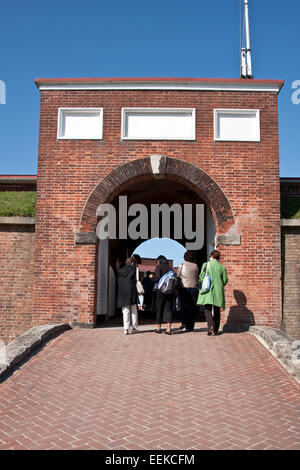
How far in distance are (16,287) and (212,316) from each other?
15.2 feet

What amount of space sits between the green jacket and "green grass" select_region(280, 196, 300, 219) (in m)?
2.56

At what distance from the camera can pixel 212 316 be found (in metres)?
9.35

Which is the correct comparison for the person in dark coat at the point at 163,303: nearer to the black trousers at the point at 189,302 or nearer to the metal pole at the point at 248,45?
the black trousers at the point at 189,302

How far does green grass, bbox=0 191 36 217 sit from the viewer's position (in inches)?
440

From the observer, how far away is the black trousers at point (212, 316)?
922 centimetres

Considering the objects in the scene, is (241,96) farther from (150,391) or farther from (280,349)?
(150,391)

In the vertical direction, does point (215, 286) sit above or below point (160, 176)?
below

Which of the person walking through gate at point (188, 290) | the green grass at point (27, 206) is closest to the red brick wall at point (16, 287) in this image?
the green grass at point (27, 206)

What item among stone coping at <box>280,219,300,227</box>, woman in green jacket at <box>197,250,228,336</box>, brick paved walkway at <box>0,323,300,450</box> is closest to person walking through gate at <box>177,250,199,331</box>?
woman in green jacket at <box>197,250,228,336</box>

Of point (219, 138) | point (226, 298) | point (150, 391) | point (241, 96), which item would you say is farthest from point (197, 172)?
point (150, 391)

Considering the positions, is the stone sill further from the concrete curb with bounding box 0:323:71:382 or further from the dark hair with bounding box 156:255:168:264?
the dark hair with bounding box 156:255:168:264

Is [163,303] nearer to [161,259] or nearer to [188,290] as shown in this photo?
[188,290]

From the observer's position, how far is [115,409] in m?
5.38

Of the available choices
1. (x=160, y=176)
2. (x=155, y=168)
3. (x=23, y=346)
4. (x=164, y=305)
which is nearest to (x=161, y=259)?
(x=164, y=305)
